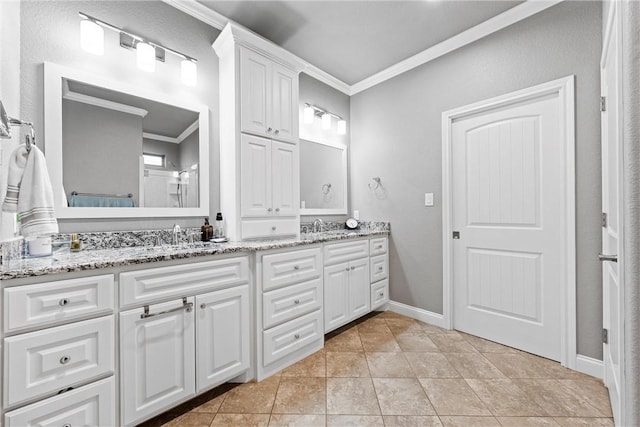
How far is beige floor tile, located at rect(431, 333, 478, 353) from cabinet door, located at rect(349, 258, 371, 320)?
2.14ft

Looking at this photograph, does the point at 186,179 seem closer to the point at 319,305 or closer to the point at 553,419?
the point at 319,305

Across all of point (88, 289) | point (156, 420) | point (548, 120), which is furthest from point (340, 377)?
point (548, 120)

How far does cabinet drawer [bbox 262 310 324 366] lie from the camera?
1781mm

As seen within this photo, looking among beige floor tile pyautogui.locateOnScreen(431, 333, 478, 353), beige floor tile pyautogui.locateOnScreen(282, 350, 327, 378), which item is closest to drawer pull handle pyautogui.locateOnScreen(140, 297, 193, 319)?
beige floor tile pyautogui.locateOnScreen(282, 350, 327, 378)

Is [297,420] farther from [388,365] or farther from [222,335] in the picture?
[388,365]

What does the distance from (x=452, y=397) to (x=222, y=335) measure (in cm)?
141

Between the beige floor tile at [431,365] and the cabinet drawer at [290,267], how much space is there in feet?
3.08

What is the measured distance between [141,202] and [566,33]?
125 inches

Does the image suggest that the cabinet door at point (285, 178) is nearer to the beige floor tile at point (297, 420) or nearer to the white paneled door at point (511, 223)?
the beige floor tile at point (297, 420)

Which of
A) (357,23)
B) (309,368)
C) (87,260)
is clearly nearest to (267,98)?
(357,23)

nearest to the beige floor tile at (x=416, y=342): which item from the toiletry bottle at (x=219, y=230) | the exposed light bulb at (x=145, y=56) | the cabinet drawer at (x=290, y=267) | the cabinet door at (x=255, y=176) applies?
the cabinet drawer at (x=290, y=267)

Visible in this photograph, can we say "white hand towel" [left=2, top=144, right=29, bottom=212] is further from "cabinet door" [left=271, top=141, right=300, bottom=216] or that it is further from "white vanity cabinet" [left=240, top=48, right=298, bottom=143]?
"cabinet door" [left=271, top=141, right=300, bottom=216]

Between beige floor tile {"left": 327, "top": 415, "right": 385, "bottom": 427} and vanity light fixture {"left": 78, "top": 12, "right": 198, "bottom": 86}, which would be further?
vanity light fixture {"left": 78, "top": 12, "right": 198, "bottom": 86}

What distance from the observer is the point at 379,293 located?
2822 mm
